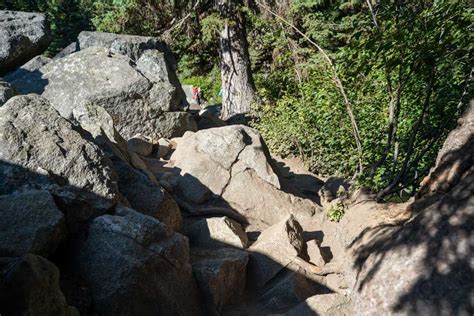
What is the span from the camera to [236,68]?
37.1ft

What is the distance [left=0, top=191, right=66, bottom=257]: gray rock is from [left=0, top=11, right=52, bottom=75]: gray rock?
20.0ft

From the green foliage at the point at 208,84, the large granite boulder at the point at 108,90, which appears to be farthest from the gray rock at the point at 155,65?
the green foliage at the point at 208,84

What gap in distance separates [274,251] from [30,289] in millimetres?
2842

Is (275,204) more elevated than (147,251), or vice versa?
(147,251)

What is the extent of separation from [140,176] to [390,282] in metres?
3.09

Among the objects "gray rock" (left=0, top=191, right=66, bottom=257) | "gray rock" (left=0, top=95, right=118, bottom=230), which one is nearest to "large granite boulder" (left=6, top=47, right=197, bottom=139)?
"gray rock" (left=0, top=95, right=118, bottom=230)

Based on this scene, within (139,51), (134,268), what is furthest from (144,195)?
(139,51)

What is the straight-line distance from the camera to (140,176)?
525 cm

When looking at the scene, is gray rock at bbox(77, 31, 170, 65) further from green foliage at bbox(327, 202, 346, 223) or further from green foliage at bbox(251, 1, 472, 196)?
green foliage at bbox(327, 202, 346, 223)

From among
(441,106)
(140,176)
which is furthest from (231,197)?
(441,106)

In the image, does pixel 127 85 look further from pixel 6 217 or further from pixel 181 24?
pixel 6 217

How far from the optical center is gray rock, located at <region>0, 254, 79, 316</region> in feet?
8.66

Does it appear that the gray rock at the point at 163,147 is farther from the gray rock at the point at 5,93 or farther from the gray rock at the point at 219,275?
the gray rock at the point at 219,275

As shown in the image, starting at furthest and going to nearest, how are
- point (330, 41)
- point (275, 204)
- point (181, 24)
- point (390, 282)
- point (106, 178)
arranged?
point (330, 41)
point (181, 24)
point (275, 204)
point (106, 178)
point (390, 282)
